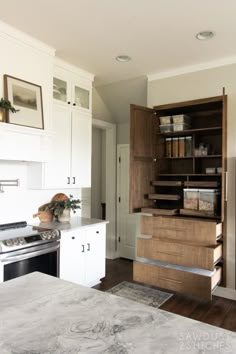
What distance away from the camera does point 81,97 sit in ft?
12.2

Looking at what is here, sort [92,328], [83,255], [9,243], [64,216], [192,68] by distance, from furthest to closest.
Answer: [192,68], [64,216], [83,255], [9,243], [92,328]

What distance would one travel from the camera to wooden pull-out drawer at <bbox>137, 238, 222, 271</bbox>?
291 cm

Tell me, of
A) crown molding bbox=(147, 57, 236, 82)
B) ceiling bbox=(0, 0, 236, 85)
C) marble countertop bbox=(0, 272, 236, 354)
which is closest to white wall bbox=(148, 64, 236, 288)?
crown molding bbox=(147, 57, 236, 82)

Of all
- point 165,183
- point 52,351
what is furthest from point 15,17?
point 52,351

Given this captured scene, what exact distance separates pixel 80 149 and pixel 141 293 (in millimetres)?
1904

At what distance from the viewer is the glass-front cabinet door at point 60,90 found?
11.0 feet

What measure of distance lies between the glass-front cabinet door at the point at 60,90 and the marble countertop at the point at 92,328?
2560 mm

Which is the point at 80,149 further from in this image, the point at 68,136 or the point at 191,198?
the point at 191,198

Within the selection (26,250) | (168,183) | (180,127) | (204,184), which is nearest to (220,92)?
(180,127)

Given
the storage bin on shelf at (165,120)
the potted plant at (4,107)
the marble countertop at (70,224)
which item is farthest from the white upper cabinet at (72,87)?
the marble countertop at (70,224)

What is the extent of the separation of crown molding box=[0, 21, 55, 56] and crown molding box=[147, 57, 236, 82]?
140 centimetres

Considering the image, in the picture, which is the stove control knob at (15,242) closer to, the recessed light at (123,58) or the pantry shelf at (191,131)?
the pantry shelf at (191,131)

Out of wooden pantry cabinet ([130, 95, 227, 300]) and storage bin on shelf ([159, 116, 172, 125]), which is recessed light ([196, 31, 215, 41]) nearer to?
wooden pantry cabinet ([130, 95, 227, 300])

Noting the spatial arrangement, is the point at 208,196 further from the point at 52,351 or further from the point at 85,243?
the point at 52,351
